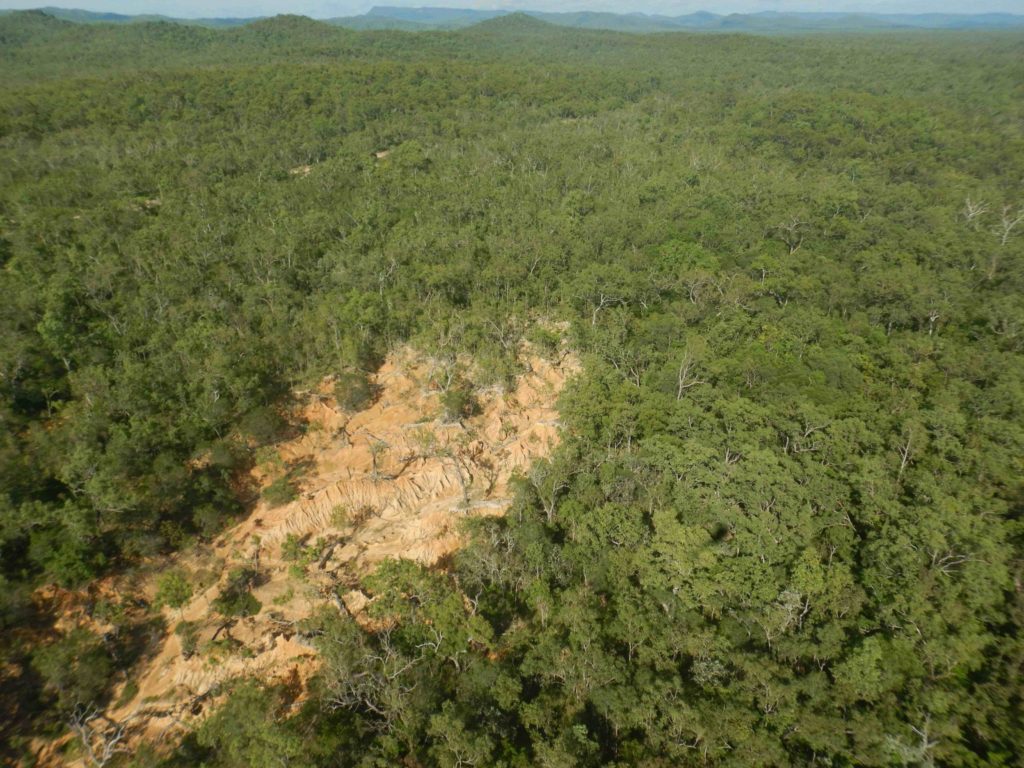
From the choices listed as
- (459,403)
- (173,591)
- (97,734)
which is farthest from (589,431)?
(97,734)

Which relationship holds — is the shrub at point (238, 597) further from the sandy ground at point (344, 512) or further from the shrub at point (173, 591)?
the shrub at point (173, 591)

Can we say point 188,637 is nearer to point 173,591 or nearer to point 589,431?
point 173,591

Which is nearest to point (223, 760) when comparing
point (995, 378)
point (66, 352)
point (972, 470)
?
point (66, 352)

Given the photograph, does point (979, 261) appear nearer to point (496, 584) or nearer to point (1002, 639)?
point (1002, 639)

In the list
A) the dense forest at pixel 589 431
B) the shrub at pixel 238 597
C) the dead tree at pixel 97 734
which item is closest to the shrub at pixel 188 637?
the shrub at pixel 238 597

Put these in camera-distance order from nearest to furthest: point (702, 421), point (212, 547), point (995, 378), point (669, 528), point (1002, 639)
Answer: point (1002, 639) < point (669, 528) < point (212, 547) < point (702, 421) < point (995, 378)
